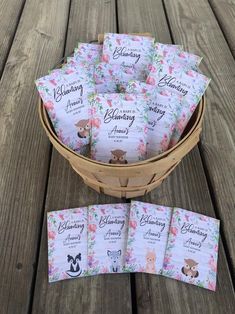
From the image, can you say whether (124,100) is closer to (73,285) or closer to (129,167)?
(129,167)

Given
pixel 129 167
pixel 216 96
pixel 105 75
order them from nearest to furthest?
1. pixel 129 167
2. pixel 105 75
3. pixel 216 96

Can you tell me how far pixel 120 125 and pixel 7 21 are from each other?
0.79m

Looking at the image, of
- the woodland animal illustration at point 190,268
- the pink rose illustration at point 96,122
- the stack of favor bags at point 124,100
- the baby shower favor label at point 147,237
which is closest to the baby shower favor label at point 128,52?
the stack of favor bags at point 124,100

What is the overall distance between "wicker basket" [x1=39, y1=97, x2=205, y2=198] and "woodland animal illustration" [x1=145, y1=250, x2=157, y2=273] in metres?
0.13

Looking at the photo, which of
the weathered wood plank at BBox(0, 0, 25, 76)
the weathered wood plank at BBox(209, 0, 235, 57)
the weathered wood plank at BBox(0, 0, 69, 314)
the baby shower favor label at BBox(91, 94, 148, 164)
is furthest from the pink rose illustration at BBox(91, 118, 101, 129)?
the weathered wood plank at BBox(209, 0, 235, 57)

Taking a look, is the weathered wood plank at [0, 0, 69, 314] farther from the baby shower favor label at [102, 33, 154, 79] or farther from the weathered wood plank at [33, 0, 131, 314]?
the baby shower favor label at [102, 33, 154, 79]

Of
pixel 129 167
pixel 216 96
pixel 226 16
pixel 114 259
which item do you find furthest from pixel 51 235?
pixel 226 16

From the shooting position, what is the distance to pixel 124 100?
76 cm

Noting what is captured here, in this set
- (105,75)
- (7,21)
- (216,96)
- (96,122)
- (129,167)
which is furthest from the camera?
(7,21)

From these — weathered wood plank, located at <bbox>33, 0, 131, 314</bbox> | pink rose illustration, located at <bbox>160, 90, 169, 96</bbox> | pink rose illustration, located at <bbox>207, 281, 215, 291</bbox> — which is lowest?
weathered wood plank, located at <bbox>33, 0, 131, 314</bbox>

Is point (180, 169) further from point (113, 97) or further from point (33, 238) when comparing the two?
point (33, 238)

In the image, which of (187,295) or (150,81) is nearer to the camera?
(187,295)

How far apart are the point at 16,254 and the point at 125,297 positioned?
24 cm

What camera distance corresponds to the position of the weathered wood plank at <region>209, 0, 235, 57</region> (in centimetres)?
123
